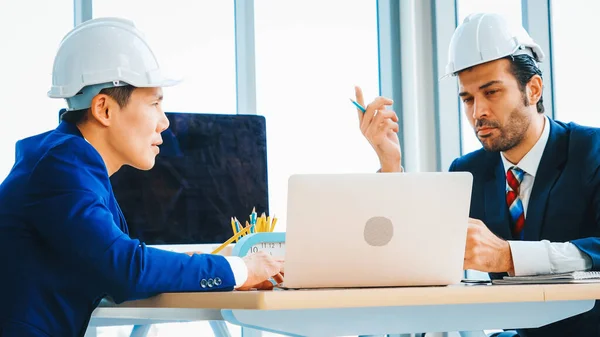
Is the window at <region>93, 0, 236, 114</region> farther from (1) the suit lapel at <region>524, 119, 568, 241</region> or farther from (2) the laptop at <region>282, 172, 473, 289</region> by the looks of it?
(2) the laptop at <region>282, 172, 473, 289</region>

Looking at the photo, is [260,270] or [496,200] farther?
[496,200]

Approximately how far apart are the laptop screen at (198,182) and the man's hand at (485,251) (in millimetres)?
1324

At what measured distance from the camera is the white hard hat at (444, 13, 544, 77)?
99.3 inches

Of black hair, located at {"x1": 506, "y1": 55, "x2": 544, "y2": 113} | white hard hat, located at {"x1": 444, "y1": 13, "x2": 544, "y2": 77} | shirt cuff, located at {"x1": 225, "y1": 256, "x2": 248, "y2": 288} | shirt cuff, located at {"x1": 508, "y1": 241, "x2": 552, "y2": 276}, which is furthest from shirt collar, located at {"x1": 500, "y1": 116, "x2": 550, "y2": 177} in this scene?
shirt cuff, located at {"x1": 225, "y1": 256, "x2": 248, "y2": 288}

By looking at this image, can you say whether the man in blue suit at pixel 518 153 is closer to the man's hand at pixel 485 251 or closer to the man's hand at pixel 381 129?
the man's hand at pixel 381 129

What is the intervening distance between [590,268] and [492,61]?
88 cm

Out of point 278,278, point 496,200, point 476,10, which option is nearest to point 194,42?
point 476,10

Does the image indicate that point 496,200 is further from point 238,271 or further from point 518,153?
point 238,271

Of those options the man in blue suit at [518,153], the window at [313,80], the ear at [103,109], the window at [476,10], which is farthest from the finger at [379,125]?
the window at [476,10]

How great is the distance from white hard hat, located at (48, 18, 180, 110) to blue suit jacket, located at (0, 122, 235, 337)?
0.51 feet

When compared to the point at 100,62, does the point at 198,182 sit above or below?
below

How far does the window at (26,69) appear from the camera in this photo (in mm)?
3582

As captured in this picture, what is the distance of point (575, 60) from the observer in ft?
11.9

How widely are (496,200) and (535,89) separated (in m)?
0.48
